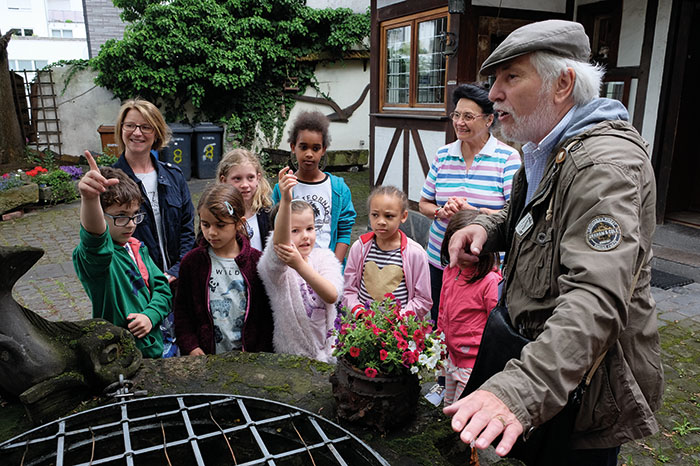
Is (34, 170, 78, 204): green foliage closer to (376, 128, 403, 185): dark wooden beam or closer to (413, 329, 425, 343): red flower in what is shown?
(376, 128, 403, 185): dark wooden beam

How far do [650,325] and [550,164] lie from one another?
54 cm

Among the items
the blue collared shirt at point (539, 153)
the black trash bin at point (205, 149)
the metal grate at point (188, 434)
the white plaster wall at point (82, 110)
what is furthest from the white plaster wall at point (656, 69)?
the white plaster wall at point (82, 110)

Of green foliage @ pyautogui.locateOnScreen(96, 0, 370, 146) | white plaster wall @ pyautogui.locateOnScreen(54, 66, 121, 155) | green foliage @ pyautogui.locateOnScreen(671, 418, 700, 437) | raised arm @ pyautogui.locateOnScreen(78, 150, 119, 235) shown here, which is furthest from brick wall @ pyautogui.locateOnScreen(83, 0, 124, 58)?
green foliage @ pyautogui.locateOnScreen(671, 418, 700, 437)

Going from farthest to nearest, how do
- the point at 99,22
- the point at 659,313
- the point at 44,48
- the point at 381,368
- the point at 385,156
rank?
the point at 44,48
the point at 99,22
the point at 385,156
the point at 659,313
the point at 381,368

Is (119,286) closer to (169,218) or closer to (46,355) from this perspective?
(46,355)

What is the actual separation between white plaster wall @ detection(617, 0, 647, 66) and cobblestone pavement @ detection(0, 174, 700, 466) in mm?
2508

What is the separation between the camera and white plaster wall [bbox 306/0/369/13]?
45.0ft

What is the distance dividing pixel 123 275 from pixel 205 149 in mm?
10448

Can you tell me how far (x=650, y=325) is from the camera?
142 centimetres

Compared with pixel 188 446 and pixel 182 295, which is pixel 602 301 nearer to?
pixel 188 446

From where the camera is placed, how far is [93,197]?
2010 millimetres

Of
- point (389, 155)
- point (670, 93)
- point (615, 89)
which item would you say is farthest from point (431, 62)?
point (670, 93)

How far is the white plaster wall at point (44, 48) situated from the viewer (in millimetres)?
35094

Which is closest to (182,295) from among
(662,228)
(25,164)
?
(662,228)
